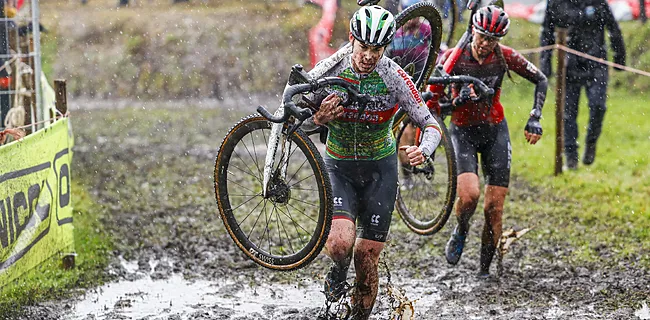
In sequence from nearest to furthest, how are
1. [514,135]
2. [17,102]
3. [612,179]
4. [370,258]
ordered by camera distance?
[370,258] < [17,102] < [612,179] < [514,135]

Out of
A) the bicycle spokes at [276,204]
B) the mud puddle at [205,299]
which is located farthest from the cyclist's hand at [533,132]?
the bicycle spokes at [276,204]

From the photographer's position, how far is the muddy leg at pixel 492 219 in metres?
8.20

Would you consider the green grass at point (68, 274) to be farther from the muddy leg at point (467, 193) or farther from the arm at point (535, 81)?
the arm at point (535, 81)

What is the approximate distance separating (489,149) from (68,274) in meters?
4.23

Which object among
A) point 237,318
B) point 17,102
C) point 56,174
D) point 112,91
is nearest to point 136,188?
point 17,102

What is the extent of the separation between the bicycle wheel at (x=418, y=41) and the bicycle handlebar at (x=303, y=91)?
141cm

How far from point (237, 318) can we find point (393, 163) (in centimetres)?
195

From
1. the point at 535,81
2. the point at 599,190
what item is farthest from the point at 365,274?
the point at 599,190

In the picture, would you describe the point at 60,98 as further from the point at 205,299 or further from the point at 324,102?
the point at 324,102

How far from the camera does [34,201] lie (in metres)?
7.80

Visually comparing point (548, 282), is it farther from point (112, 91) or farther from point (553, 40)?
point (112, 91)

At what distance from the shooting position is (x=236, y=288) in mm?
8359

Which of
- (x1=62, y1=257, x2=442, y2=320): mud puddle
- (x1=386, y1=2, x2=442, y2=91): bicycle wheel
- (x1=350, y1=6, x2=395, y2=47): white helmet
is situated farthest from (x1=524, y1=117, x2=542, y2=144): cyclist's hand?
(x1=350, y1=6, x2=395, y2=47): white helmet

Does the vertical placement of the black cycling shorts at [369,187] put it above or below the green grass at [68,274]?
above
